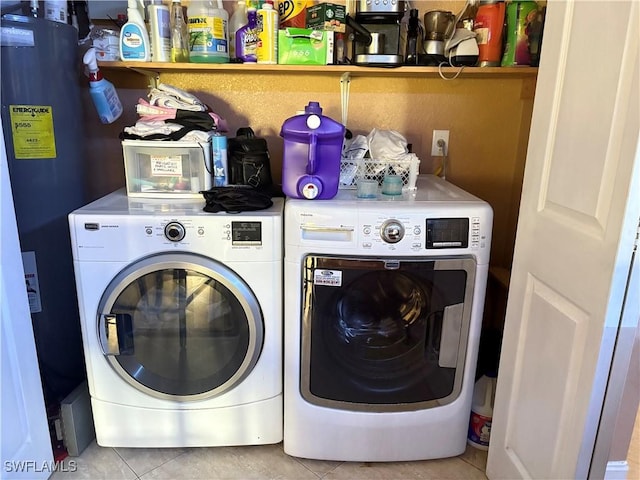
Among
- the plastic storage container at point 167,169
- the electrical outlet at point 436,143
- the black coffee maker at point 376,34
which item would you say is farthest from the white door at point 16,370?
the electrical outlet at point 436,143

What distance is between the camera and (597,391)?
1.08 meters

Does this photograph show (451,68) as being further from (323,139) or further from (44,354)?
(44,354)

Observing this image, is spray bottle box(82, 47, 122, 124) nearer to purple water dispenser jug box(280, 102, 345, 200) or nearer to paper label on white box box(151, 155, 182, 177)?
paper label on white box box(151, 155, 182, 177)

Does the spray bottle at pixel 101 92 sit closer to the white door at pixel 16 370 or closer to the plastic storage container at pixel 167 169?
the plastic storage container at pixel 167 169

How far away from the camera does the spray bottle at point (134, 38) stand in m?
1.75

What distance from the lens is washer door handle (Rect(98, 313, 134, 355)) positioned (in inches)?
61.2

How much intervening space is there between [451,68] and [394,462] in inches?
58.9

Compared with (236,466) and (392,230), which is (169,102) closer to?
(392,230)

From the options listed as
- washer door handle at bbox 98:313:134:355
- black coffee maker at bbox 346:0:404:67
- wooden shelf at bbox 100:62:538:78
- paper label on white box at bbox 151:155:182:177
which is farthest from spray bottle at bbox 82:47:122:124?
black coffee maker at bbox 346:0:404:67

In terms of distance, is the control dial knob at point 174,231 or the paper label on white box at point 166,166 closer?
the control dial knob at point 174,231

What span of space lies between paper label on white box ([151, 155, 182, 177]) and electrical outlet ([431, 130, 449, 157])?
43.3 inches

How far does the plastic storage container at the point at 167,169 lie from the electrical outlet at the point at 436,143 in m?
1.00

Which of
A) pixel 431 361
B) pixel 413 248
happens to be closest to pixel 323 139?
pixel 413 248

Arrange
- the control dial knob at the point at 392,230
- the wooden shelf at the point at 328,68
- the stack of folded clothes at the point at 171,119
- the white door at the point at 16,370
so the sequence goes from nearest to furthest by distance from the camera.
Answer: the white door at the point at 16,370 < the control dial knob at the point at 392,230 < the stack of folded clothes at the point at 171,119 < the wooden shelf at the point at 328,68
